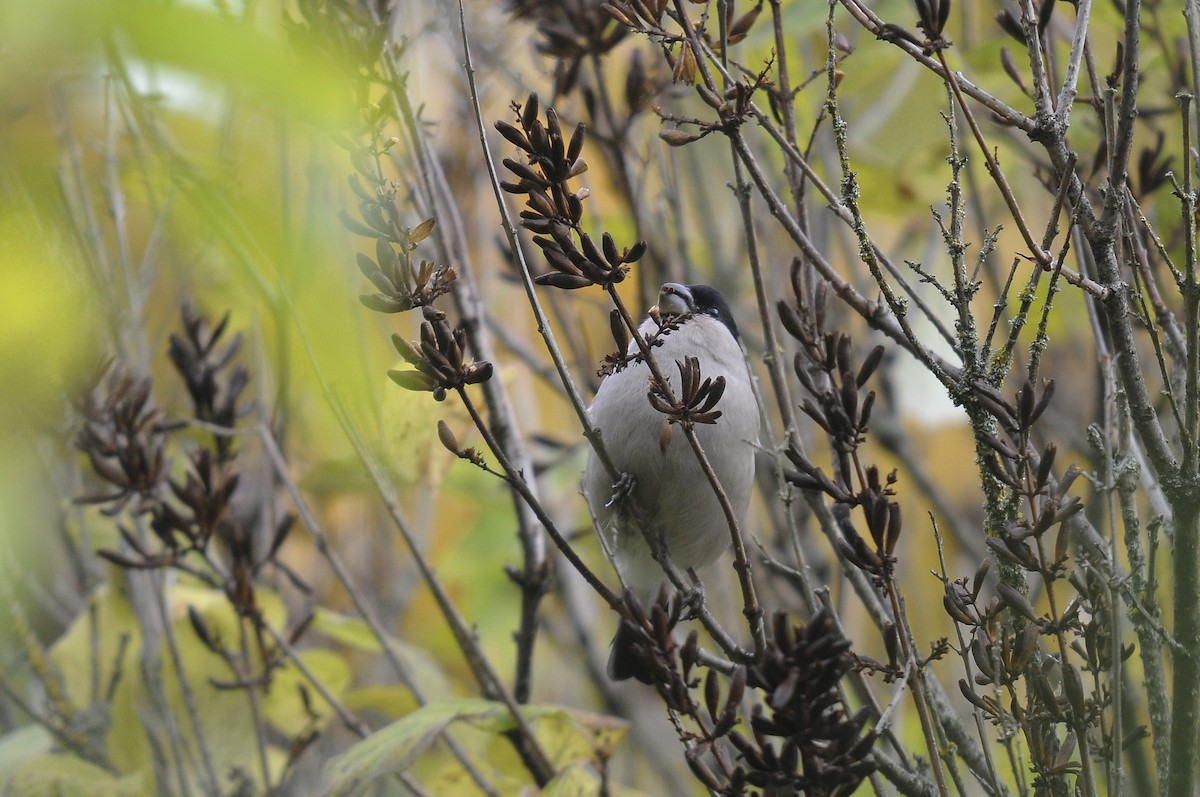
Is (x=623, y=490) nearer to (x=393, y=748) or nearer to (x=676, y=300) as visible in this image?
(x=676, y=300)

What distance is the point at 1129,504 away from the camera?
185 centimetres

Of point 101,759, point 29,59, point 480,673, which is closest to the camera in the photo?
point 29,59

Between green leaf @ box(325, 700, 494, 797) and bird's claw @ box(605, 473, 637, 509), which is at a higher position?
bird's claw @ box(605, 473, 637, 509)

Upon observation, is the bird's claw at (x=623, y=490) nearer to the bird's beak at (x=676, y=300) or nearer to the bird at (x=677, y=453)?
the bird at (x=677, y=453)

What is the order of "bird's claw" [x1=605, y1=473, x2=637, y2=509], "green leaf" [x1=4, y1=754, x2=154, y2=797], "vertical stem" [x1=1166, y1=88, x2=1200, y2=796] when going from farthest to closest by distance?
"green leaf" [x1=4, y1=754, x2=154, y2=797] < "bird's claw" [x1=605, y1=473, x2=637, y2=509] < "vertical stem" [x1=1166, y1=88, x2=1200, y2=796]

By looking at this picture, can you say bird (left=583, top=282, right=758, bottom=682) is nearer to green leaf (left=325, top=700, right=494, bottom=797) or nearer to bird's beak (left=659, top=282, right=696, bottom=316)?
bird's beak (left=659, top=282, right=696, bottom=316)

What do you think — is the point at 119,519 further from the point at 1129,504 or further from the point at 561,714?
the point at 1129,504

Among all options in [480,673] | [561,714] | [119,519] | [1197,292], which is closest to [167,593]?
[119,519]

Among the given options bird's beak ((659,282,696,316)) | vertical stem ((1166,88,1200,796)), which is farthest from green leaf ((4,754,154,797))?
vertical stem ((1166,88,1200,796))

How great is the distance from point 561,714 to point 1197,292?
1581mm

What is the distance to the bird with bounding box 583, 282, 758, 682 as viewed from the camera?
288cm

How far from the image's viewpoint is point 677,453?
2.89 m

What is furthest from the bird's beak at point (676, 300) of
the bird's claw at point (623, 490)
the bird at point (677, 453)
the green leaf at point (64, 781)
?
the green leaf at point (64, 781)

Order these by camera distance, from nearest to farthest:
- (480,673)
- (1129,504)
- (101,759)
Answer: (1129,504), (480,673), (101,759)
